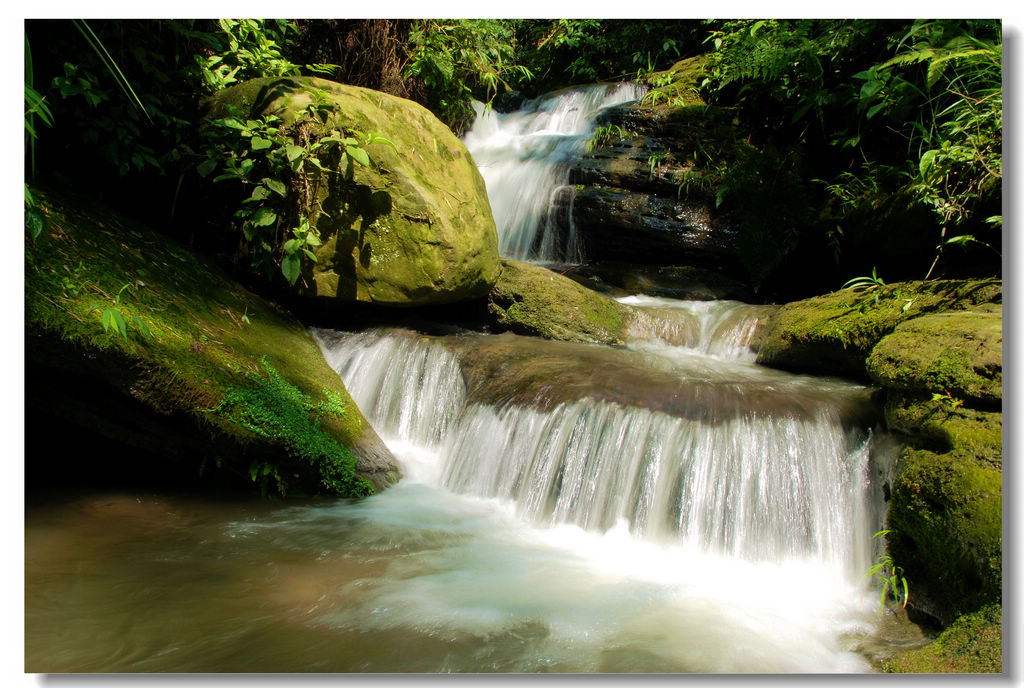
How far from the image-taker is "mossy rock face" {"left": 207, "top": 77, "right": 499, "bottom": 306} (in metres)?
4.26

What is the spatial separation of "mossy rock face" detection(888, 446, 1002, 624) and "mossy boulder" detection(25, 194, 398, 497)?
9.07 ft

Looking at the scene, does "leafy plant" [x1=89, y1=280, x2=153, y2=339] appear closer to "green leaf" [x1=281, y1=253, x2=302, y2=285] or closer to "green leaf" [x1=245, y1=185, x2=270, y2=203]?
"green leaf" [x1=281, y1=253, x2=302, y2=285]

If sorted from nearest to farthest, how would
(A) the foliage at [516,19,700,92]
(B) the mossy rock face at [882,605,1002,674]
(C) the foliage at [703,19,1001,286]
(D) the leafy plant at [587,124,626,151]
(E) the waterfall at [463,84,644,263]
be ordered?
(B) the mossy rock face at [882,605,1002,674], (C) the foliage at [703,19,1001,286], (E) the waterfall at [463,84,644,263], (D) the leafy plant at [587,124,626,151], (A) the foliage at [516,19,700,92]

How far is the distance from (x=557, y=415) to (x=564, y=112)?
688cm

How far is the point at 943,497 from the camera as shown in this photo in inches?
88.4

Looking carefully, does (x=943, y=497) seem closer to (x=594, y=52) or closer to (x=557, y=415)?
(x=557, y=415)

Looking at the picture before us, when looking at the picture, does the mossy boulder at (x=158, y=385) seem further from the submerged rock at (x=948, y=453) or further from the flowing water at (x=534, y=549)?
the submerged rock at (x=948, y=453)

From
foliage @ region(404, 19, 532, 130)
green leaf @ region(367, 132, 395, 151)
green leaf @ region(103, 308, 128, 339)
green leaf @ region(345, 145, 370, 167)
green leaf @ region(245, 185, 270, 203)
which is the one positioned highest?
foliage @ region(404, 19, 532, 130)

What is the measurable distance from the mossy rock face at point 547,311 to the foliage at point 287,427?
A: 83.2 inches

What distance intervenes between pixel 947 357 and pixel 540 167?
18.7 feet

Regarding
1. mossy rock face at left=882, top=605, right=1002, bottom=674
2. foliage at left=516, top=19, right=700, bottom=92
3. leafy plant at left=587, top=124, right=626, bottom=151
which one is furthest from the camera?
foliage at left=516, top=19, right=700, bottom=92

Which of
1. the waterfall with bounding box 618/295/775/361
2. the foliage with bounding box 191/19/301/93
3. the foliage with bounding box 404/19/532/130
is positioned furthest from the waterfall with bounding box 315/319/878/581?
the foliage with bounding box 404/19/532/130
